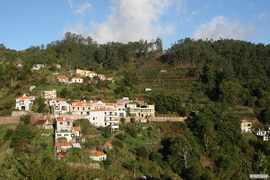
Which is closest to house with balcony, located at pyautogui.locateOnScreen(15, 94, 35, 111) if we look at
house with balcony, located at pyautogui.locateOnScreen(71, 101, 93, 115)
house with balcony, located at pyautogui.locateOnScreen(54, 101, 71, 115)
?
house with balcony, located at pyautogui.locateOnScreen(54, 101, 71, 115)

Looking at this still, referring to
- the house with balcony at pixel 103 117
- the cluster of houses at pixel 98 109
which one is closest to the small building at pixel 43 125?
the cluster of houses at pixel 98 109

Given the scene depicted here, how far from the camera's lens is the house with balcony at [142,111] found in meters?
43.7

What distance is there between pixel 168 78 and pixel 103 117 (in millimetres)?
31186

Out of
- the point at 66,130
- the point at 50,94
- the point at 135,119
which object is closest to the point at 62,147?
the point at 66,130

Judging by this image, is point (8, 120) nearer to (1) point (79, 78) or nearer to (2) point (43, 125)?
(2) point (43, 125)

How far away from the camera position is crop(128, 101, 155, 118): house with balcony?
143ft

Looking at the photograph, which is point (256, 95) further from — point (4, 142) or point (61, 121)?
point (4, 142)

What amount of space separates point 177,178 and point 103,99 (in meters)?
23.9

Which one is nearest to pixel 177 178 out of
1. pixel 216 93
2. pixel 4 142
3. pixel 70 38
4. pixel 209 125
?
pixel 209 125

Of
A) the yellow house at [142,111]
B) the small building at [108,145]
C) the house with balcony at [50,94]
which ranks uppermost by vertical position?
the house with balcony at [50,94]

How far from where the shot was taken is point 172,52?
7662 cm

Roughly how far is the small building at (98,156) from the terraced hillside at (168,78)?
3174cm

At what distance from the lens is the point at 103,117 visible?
3884cm

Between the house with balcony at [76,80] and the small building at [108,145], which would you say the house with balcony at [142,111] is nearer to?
the small building at [108,145]
